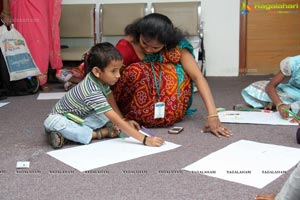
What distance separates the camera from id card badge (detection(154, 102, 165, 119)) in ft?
7.10

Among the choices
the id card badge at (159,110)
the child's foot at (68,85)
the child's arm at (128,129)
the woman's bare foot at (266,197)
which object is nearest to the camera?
the woman's bare foot at (266,197)

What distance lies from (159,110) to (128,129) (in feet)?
1.20

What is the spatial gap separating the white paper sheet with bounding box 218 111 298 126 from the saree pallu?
31 cm

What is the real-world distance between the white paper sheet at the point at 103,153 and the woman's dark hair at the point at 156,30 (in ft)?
1.68

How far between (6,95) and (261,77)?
2447 mm

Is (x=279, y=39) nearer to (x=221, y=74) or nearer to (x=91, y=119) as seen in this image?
(x=221, y=74)

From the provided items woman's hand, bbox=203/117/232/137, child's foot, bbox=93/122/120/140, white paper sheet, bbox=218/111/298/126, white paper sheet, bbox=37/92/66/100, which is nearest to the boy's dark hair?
child's foot, bbox=93/122/120/140

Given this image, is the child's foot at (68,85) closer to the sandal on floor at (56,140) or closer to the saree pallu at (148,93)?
the saree pallu at (148,93)

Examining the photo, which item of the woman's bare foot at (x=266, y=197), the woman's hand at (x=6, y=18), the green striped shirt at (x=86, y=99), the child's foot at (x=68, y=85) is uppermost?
the woman's hand at (x=6, y=18)

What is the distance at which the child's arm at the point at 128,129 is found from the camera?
1.84 metres

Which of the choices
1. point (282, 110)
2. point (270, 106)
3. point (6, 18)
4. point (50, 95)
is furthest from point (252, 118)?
point (6, 18)

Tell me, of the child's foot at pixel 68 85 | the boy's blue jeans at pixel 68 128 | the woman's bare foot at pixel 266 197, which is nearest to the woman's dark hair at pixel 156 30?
the boy's blue jeans at pixel 68 128

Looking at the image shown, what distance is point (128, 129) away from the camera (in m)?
1.84

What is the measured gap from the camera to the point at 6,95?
3.48 metres
